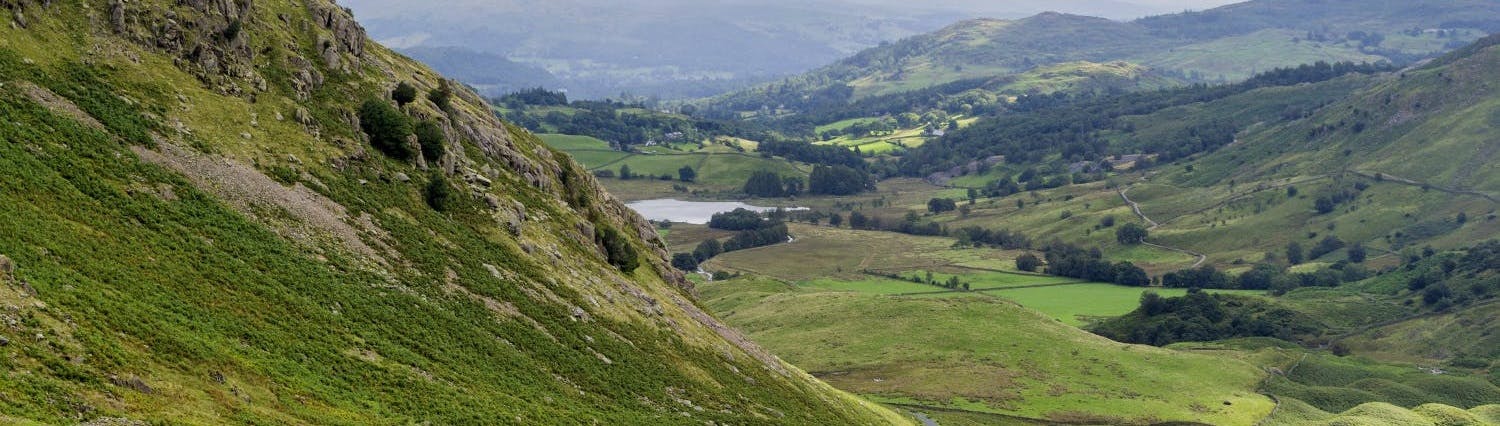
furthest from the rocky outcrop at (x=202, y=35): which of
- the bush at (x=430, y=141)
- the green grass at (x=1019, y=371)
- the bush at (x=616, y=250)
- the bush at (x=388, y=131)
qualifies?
the green grass at (x=1019, y=371)

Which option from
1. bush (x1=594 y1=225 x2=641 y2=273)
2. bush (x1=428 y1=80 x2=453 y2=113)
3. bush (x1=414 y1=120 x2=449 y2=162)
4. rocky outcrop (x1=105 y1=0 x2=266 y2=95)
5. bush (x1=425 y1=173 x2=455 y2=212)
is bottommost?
bush (x1=594 y1=225 x2=641 y2=273)

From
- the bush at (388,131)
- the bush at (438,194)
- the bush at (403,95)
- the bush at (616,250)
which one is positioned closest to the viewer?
the bush at (438,194)

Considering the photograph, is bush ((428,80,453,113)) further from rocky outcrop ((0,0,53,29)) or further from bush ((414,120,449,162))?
rocky outcrop ((0,0,53,29))

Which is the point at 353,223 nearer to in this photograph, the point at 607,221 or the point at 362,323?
the point at 362,323

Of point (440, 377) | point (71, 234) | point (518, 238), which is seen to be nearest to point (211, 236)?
point (71, 234)

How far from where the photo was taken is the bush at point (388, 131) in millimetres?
90938

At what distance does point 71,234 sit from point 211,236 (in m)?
8.76

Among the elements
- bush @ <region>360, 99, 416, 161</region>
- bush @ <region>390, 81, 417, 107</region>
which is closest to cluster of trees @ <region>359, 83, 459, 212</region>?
bush @ <region>360, 99, 416, 161</region>

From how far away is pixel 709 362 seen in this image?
96.0 m

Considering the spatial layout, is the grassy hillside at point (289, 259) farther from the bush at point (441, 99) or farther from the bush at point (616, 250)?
the bush at point (441, 99)

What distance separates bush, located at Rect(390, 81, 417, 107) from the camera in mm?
97400

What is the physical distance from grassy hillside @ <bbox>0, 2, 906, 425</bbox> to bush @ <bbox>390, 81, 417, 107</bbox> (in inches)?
42.2

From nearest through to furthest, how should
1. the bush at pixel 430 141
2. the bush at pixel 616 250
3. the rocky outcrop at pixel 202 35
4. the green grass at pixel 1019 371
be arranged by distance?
the rocky outcrop at pixel 202 35, the bush at pixel 430 141, the bush at pixel 616 250, the green grass at pixel 1019 371

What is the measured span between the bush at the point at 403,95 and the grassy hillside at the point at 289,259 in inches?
A: 42.2
